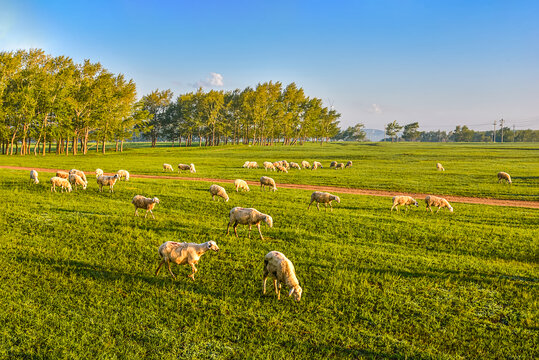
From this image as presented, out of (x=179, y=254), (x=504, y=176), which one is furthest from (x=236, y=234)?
(x=504, y=176)

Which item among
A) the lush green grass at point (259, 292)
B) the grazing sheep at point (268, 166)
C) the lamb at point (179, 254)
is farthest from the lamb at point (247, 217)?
the grazing sheep at point (268, 166)

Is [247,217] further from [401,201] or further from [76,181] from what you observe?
[76,181]

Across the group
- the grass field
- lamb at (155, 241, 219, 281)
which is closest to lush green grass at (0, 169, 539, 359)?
the grass field

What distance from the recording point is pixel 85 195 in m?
21.0

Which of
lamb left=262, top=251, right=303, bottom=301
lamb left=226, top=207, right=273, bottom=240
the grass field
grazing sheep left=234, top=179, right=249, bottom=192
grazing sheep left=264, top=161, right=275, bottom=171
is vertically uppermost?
grazing sheep left=264, top=161, right=275, bottom=171

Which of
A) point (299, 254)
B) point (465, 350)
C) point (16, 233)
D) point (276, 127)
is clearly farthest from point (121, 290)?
point (276, 127)

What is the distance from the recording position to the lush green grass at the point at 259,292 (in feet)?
22.0

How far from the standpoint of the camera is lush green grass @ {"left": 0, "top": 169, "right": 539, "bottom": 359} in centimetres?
672

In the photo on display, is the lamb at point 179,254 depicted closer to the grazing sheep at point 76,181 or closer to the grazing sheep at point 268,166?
the grazing sheep at point 76,181

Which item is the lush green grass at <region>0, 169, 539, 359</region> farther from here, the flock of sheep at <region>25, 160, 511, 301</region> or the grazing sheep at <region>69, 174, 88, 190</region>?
the grazing sheep at <region>69, 174, 88, 190</region>

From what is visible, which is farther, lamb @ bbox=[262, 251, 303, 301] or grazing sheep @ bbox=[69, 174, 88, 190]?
grazing sheep @ bbox=[69, 174, 88, 190]

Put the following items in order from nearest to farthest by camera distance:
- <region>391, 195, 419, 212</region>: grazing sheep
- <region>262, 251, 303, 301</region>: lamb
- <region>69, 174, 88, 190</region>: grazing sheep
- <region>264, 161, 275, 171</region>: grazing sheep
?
<region>262, 251, 303, 301</region>: lamb, <region>391, 195, 419, 212</region>: grazing sheep, <region>69, 174, 88, 190</region>: grazing sheep, <region>264, 161, 275, 171</region>: grazing sheep

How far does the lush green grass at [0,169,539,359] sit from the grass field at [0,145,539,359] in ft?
0.13

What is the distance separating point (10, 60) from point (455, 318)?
8525cm
